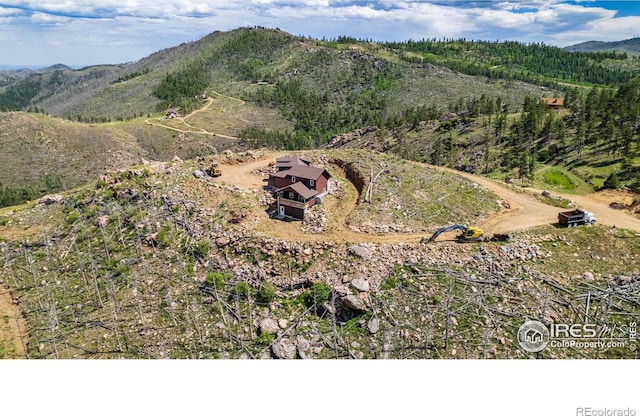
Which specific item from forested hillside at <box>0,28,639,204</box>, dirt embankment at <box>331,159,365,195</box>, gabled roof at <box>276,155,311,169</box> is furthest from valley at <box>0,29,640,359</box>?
gabled roof at <box>276,155,311,169</box>

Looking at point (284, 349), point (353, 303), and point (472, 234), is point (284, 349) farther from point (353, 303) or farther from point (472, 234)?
point (472, 234)

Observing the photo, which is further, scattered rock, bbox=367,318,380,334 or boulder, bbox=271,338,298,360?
scattered rock, bbox=367,318,380,334

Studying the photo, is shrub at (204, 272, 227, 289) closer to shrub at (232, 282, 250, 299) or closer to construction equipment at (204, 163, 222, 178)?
shrub at (232, 282, 250, 299)

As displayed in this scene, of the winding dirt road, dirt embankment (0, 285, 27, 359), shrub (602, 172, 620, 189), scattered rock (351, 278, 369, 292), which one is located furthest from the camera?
shrub (602, 172, 620, 189)

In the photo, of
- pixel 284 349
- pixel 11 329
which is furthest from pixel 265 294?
pixel 11 329

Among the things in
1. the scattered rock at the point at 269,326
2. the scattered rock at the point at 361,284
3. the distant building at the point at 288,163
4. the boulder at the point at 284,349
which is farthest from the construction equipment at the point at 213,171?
the boulder at the point at 284,349

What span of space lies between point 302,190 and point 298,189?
42 cm

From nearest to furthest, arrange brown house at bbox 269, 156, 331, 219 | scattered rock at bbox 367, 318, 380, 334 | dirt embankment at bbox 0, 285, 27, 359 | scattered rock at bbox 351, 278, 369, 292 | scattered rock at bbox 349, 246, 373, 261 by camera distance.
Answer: scattered rock at bbox 367, 318, 380, 334
scattered rock at bbox 351, 278, 369, 292
dirt embankment at bbox 0, 285, 27, 359
scattered rock at bbox 349, 246, 373, 261
brown house at bbox 269, 156, 331, 219

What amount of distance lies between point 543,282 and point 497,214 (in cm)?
1039

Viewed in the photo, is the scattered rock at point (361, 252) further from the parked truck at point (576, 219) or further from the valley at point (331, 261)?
the parked truck at point (576, 219)

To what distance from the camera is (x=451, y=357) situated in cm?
2045

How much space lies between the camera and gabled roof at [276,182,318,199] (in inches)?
1335

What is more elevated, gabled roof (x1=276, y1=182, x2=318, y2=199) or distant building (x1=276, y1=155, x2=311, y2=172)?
distant building (x1=276, y1=155, x2=311, y2=172)
